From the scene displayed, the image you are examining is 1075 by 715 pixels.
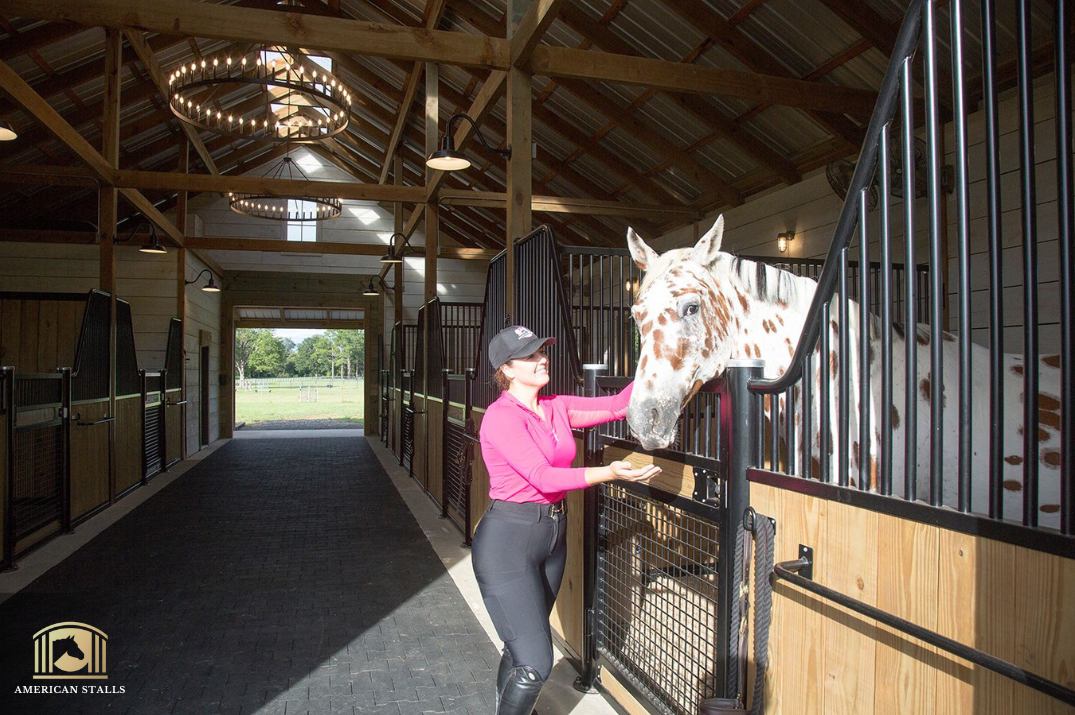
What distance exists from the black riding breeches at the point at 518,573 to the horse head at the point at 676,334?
17.4 inches

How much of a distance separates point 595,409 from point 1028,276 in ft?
4.76

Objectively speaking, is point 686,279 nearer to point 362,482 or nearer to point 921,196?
point 921,196

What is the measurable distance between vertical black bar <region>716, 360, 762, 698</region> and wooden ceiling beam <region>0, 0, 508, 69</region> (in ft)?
11.6

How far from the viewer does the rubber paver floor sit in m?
2.65

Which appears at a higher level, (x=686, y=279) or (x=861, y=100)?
(x=861, y=100)

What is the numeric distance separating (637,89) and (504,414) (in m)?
6.23

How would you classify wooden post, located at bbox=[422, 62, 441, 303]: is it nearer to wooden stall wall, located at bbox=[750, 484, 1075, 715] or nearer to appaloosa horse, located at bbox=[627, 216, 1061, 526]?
appaloosa horse, located at bbox=[627, 216, 1061, 526]

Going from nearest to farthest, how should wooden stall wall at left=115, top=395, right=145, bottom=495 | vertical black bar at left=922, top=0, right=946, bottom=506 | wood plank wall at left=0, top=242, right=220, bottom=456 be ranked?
vertical black bar at left=922, top=0, right=946, bottom=506, wooden stall wall at left=115, top=395, right=145, bottom=495, wood plank wall at left=0, top=242, right=220, bottom=456

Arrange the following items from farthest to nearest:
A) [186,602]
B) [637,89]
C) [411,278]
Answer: [411,278], [637,89], [186,602]

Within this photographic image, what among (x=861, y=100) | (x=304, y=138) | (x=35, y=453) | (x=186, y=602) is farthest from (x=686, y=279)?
(x=304, y=138)

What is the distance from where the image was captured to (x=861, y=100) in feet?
17.6

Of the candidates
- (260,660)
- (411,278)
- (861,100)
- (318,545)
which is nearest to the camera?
(260,660)

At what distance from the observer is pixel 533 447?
203cm

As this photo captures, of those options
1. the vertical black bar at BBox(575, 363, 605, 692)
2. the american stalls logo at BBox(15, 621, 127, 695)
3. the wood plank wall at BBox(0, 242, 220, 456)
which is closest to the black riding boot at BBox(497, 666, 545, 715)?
the vertical black bar at BBox(575, 363, 605, 692)
